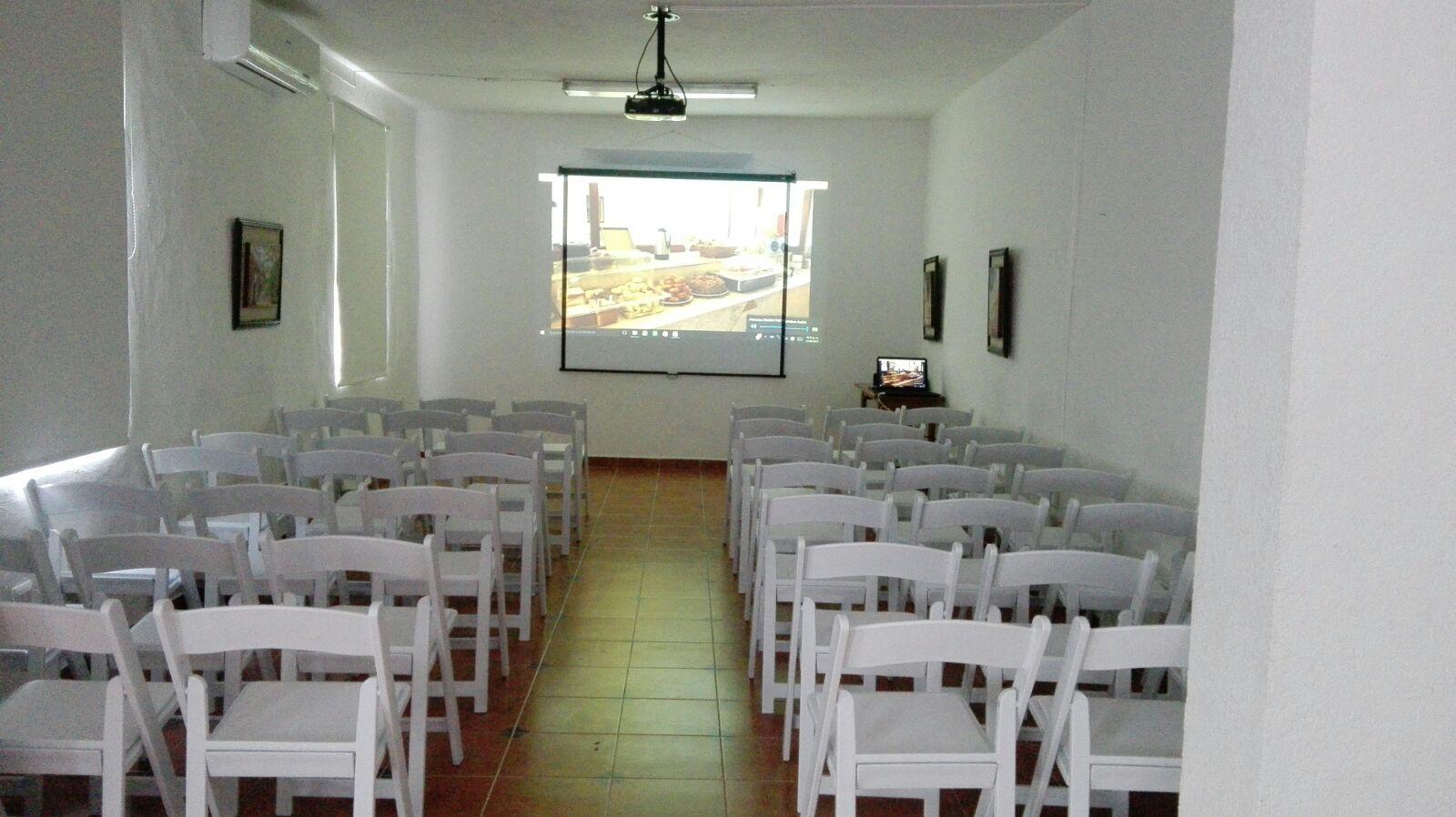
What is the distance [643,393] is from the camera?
435 inches

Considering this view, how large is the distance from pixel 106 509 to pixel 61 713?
1502mm

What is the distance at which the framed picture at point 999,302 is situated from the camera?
7641 millimetres

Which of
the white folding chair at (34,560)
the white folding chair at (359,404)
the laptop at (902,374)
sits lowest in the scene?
the white folding chair at (34,560)

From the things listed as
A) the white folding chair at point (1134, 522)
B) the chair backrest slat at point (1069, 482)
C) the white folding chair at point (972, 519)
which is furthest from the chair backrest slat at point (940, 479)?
the white folding chair at point (1134, 522)

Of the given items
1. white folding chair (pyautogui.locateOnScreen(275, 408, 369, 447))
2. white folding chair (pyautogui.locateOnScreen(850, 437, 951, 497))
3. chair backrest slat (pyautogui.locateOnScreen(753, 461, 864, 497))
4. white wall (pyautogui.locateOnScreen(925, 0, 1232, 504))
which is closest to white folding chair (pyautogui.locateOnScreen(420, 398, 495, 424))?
white folding chair (pyautogui.locateOnScreen(275, 408, 369, 447))

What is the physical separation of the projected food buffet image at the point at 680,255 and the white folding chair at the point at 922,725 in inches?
318

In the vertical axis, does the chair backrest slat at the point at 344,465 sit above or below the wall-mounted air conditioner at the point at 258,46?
below

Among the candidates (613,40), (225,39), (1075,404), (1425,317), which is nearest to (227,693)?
(1425,317)

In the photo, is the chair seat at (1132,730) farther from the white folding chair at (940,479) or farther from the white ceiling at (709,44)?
the white ceiling at (709,44)

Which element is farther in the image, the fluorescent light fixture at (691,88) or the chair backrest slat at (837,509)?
the fluorescent light fixture at (691,88)

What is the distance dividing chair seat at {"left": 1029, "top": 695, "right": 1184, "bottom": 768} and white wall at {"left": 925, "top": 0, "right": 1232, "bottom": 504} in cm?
190

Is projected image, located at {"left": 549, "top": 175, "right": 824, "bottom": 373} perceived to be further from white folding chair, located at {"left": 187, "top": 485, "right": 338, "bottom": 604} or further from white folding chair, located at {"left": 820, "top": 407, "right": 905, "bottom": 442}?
white folding chair, located at {"left": 187, "top": 485, "right": 338, "bottom": 604}

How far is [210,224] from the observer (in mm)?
6398

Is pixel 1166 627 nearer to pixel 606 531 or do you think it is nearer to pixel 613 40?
pixel 606 531
